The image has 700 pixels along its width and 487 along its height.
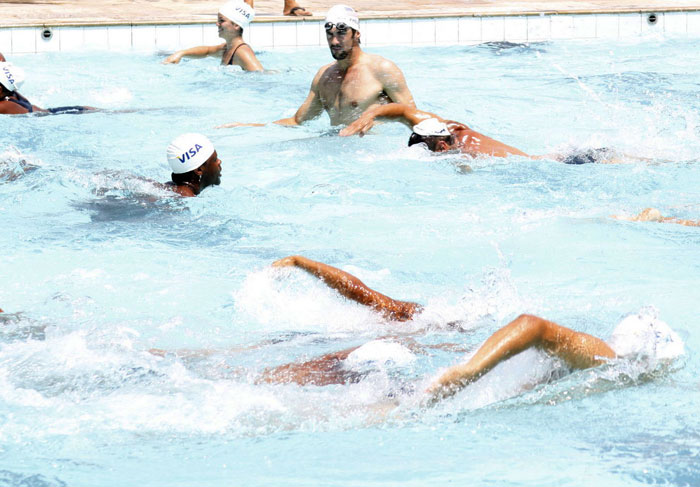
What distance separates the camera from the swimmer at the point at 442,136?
686 cm

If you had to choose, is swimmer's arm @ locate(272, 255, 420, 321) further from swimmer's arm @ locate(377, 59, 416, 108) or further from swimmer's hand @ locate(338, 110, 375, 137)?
swimmer's arm @ locate(377, 59, 416, 108)

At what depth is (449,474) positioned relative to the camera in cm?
308

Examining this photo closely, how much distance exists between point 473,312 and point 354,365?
0.90 m

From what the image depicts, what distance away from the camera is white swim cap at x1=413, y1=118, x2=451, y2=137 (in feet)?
22.4

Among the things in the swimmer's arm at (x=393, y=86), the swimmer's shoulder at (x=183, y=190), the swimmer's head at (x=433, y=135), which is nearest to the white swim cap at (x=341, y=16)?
the swimmer's arm at (x=393, y=86)

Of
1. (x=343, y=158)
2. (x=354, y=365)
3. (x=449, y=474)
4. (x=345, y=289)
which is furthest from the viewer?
(x=343, y=158)

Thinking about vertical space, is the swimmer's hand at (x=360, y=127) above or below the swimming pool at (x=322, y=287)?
above

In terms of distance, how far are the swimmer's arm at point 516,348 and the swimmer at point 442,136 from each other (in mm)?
3792

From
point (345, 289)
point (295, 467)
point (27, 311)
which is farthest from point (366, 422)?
point (27, 311)

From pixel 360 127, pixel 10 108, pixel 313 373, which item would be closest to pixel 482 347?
pixel 313 373

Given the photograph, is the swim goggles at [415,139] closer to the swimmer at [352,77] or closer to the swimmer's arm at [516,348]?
the swimmer at [352,77]

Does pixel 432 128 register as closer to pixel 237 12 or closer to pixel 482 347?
pixel 482 347

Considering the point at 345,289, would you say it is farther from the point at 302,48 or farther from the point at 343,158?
the point at 302,48

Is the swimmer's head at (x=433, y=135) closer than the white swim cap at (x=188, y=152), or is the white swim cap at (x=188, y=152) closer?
the white swim cap at (x=188, y=152)
